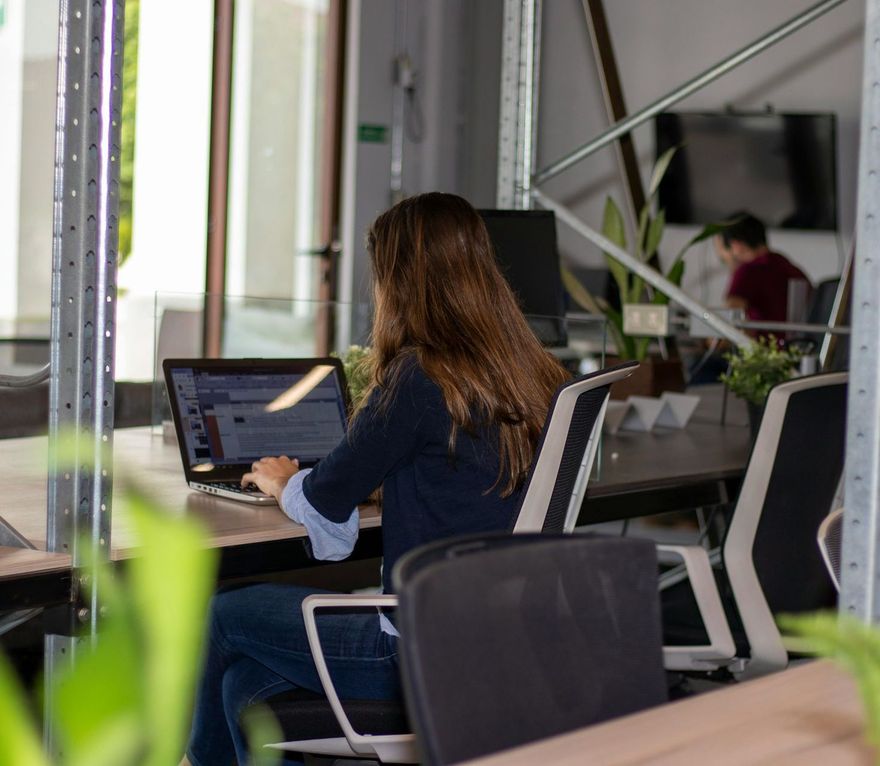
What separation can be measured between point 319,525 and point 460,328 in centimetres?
39

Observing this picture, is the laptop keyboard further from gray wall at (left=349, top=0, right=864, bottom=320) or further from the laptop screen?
gray wall at (left=349, top=0, right=864, bottom=320)

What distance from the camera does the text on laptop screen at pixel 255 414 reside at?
2404mm

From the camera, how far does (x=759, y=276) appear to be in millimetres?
6219

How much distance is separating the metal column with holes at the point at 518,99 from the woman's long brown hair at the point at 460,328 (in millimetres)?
1595

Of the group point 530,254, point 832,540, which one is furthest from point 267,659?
point 530,254

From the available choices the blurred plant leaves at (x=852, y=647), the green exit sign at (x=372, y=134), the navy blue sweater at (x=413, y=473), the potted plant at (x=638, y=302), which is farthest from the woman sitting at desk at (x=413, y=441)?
the green exit sign at (x=372, y=134)

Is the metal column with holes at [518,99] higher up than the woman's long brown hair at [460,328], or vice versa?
the metal column with holes at [518,99]

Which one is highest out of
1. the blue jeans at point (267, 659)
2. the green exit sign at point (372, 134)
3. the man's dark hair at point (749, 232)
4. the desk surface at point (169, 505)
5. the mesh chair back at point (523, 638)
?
the green exit sign at point (372, 134)

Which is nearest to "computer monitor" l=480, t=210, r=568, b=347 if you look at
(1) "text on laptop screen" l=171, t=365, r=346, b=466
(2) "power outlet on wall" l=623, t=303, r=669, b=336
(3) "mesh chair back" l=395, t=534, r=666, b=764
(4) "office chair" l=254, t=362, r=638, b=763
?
(2) "power outlet on wall" l=623, t=303, r=669, b=336

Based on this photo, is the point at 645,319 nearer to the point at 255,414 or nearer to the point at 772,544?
the point at 772,544

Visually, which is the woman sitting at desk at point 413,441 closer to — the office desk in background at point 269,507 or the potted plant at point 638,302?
the office desk in background at point 269,507

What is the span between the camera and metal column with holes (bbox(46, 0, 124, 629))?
170 cm

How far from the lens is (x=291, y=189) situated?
7035mm

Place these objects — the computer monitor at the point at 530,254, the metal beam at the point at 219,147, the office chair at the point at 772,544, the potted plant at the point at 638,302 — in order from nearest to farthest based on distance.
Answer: the office chair at the point at 772,544 < the computer monitor at the point at 530,254 < the potted plant at the point at 638,302 < the metal beam at the point at 219,147
